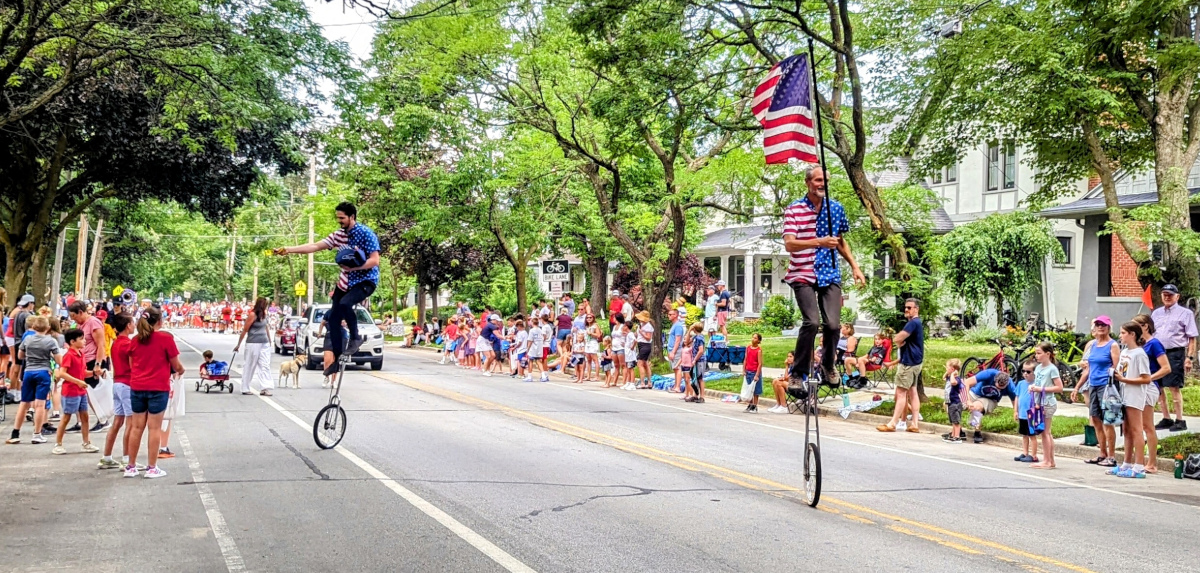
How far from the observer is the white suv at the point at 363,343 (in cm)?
2884

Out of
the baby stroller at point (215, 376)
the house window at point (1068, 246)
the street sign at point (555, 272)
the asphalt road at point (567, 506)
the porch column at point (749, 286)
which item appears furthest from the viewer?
the porch column at point (749, 286)

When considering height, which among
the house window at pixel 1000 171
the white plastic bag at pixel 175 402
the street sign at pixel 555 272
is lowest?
the white plastic bag at pixel 175 402

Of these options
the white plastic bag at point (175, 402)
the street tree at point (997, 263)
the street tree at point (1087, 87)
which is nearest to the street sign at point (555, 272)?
the street tree at point (997, 263)

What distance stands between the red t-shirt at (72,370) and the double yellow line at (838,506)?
659 centimetres

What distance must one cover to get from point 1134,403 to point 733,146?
Answer: 1330 centimetres

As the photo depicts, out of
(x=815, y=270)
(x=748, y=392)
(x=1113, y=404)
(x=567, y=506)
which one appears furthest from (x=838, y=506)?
(x=748, y=392)

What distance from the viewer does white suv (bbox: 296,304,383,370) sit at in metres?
28.8

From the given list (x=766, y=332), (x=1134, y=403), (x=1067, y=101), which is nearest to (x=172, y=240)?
(x=766, y=332)

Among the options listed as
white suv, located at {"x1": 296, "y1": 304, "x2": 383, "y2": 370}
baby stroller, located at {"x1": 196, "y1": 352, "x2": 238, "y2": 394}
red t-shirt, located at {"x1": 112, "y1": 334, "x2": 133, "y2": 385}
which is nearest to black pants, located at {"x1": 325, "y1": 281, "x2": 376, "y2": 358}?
red t-shirt, located at {"x1": 112, "y1": 334, "x2": 133, "y2": 385}

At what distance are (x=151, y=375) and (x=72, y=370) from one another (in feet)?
10.0

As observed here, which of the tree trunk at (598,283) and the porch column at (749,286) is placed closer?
the porch column at (749,286)

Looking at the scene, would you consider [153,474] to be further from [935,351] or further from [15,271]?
[15,271]

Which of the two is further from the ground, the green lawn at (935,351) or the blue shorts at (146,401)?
the green lawn at (935,351)

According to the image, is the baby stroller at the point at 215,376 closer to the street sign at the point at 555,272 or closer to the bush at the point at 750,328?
the street sign at the point at 555,272
